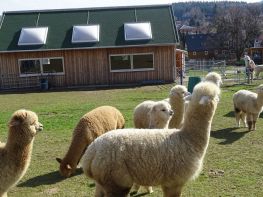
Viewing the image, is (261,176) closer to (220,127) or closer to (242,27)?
(220,127)

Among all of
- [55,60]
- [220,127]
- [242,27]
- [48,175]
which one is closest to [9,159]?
[48,175]

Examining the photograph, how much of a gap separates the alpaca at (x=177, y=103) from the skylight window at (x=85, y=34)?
62.4ft

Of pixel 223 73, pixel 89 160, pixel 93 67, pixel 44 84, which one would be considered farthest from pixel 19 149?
pixel 223 73

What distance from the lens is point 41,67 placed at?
1067 inches

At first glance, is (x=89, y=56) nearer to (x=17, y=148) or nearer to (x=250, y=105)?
(x=250, y=105)

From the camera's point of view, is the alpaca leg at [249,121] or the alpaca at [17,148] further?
the alpaca leg at [249,121]

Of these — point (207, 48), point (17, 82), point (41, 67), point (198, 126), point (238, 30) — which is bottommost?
point (17, 82)

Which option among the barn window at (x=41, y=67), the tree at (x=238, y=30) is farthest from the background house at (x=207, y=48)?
the barn window at (x=41, y=67)

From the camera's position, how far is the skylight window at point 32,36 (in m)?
26.7

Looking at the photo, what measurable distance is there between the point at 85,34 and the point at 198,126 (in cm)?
2243

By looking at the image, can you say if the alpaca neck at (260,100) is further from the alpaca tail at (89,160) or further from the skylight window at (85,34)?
the skylight window at (85,34)

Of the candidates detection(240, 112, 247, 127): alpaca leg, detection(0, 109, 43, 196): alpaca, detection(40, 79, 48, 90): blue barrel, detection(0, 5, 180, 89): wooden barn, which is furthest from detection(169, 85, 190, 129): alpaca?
detection(40, 79, 48, 90): blue barrel

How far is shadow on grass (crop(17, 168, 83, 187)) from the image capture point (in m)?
7.52

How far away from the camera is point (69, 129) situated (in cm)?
1242
